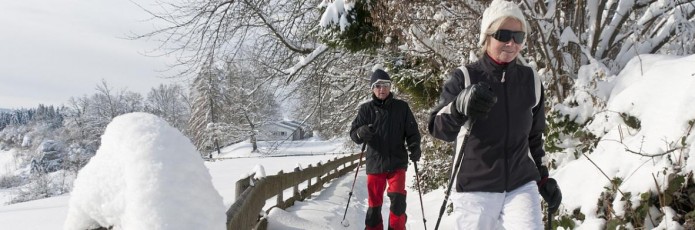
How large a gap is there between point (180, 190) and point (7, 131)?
541 ft

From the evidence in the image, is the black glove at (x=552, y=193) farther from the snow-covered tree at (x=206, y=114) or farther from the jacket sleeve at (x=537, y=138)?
the snow-covered tree at (x=206, y=114)

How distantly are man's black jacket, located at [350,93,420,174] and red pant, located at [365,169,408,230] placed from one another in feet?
0.42

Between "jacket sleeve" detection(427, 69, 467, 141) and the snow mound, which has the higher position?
"jacket sleeve" detection(427, 69, 467, 141)

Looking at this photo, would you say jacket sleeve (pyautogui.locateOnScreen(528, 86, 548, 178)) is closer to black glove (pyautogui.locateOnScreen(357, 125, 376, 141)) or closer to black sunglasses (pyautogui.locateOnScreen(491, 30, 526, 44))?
black sunglasses (pyautogui.locateOnScreen(491, 30, 526, 44))

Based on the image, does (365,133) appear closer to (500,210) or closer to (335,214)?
(335,214)

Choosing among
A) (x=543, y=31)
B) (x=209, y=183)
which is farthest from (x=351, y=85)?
(x=209, y=183)

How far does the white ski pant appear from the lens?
2750 mm

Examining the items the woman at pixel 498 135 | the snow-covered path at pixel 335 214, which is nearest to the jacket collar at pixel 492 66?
the woman at pixel 498 135

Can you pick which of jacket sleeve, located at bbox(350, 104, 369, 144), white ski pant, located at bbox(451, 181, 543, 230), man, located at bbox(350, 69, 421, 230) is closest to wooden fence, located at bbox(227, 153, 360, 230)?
jacket sleeve, located at bbox(350, 104, 369, 144)

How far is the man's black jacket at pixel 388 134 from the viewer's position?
5590 millimetres

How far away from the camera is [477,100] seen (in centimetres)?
250

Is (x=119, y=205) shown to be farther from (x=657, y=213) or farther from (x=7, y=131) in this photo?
(x=7, y=131)

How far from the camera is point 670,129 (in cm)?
391

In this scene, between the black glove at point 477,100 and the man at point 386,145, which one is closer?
the black glove at point 477,100
